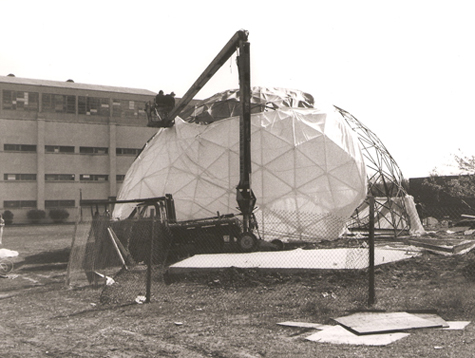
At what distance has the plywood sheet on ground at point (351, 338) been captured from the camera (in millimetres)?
5700

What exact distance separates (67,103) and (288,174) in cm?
4180

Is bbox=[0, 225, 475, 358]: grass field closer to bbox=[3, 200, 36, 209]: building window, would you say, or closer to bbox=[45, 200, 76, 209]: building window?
bbox=[3, 200, 36, 209]: building window

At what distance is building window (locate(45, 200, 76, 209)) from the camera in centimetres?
5091

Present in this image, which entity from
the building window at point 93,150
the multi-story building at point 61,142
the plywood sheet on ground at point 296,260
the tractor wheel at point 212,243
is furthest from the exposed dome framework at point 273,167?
the building window at point 93,150

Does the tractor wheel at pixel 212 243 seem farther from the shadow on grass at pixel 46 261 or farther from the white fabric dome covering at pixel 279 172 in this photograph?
the shadow on grass at pixel 46 261

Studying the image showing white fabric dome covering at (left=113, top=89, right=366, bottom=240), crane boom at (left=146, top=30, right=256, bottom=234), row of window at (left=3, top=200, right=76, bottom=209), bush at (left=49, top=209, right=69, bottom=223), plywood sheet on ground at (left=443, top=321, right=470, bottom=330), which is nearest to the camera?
plywood sheet on ground at (left=443, top=321, right=470, bottom=330)

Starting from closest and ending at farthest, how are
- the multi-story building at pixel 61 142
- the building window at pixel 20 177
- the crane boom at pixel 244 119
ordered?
the crane boom at pixel 244 119 → the building window at pixel 20 177 → the multi-story building at pixel 61 142

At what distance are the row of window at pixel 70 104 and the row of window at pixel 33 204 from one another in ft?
32.3

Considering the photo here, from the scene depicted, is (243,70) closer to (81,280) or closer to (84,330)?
(81,280)

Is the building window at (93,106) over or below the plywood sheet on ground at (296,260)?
over

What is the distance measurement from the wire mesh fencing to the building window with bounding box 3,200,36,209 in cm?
3881

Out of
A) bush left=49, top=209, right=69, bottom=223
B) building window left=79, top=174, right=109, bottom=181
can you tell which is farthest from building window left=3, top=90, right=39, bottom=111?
bush left=49, top=209, right=69, bottom=223

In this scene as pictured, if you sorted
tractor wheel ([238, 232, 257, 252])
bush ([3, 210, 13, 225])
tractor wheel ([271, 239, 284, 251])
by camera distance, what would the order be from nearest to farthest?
tractor wheel ([238, 232, 257, 252]), tractor wheel ([271, 239, 284, 251]), bush ([3, 210, 13, 225])

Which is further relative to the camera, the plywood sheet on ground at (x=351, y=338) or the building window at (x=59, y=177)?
the building window at (x=59, y=177)
